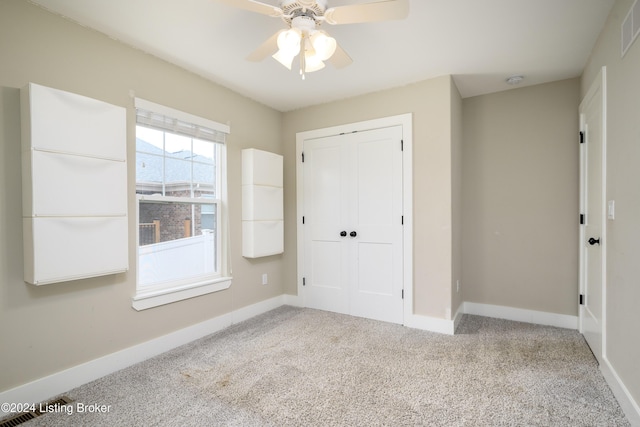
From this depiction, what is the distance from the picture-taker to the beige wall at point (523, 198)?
314cm

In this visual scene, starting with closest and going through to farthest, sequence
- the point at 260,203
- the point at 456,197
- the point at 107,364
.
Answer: the point at 107,364 < the point at 456,197 < the point at 260,203

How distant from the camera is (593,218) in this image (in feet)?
8.35

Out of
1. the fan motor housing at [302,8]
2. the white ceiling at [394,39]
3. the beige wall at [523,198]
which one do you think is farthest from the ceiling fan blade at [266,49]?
the beige wall at [523,198]

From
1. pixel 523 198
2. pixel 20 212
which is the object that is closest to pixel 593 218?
pixel 523 198

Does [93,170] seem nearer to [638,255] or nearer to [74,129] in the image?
[74,129]

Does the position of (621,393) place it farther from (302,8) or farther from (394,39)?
(302,8)

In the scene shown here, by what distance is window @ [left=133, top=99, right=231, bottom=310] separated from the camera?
2615 mm

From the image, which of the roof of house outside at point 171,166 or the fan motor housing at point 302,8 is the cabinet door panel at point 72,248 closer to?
the roof of house outside at point 171,166

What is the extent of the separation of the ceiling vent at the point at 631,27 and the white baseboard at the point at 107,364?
3706 mm

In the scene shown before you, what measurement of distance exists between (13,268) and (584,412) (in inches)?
138

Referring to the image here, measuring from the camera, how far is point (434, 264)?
123 inches

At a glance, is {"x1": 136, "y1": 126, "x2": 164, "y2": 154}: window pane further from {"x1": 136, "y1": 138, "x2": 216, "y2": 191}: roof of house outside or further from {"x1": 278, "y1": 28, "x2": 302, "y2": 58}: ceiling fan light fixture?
{"x1": 278, "y1": 28, "x2": 302, "y2": 58}: ceiling fan light fixture

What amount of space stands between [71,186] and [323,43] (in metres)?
1.83

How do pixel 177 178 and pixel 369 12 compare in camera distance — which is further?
pixel 177 178
